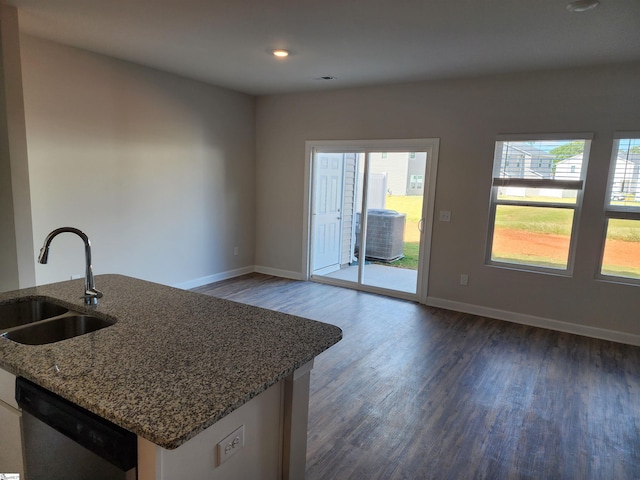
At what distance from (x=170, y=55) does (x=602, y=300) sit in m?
4.90

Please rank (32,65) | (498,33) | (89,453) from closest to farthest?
(89,453), (498,33), (32,65)

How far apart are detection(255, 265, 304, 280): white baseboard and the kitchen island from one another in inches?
158

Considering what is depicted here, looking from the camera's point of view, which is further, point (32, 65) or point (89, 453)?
point (32, 65)

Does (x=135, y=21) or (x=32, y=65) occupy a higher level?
(x=135, y=21)

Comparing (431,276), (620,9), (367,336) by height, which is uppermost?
(620,9)

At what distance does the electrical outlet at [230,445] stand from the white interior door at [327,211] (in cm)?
458

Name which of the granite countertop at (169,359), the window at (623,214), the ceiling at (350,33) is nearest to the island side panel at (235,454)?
the granite countertop at (169,359)

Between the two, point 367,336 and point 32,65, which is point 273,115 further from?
point 367,336

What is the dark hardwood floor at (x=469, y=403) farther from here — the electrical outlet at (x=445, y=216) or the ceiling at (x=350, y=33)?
the ceiling at (x=350, y=33)

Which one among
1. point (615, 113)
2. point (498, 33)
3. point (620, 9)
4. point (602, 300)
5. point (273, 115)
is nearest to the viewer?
point (620, 9)

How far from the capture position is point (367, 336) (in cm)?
385

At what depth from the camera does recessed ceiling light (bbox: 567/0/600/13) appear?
2387 mm

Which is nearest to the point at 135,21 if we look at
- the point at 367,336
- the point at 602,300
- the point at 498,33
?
the point at 498,33

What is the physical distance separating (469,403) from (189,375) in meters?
2.23
